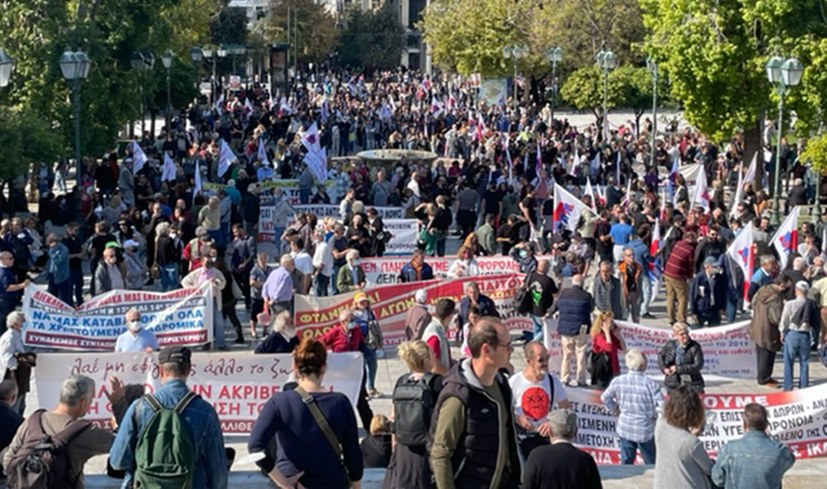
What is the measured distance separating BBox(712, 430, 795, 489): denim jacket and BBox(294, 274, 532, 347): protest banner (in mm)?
9047

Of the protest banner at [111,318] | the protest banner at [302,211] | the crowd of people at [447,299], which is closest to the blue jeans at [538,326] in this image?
the crowd of people at [447,299]

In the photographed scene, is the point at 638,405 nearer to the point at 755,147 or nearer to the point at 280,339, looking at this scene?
the point at 280,339

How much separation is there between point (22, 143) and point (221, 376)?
50.4 ft

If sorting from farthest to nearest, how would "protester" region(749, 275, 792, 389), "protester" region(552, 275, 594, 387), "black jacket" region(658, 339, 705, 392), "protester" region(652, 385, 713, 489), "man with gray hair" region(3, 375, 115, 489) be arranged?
"protester" region(749, 275, 792, 389) → "protester" region(552, 275, 594, 387) → "black jacket" region(658, 339, 705, 392) → "protester" region(652, 385, 713, 489) → "man with gray hair" region(3, 375, 115, 489)

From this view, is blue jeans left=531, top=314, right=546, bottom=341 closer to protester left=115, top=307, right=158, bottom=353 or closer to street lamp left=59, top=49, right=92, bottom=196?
protester left=115, top=307, right=158, bottom=353

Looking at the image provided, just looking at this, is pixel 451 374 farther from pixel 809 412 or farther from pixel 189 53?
pixel 189 53

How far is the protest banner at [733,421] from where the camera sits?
12914 mm

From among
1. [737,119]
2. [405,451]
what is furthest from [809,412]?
[737,119]

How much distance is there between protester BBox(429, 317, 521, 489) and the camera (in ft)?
23.2

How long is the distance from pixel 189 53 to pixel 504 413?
2259 inches

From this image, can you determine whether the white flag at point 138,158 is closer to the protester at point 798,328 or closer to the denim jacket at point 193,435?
the protester at point 798,328

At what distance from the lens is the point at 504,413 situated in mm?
7164

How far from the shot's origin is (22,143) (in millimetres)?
27844

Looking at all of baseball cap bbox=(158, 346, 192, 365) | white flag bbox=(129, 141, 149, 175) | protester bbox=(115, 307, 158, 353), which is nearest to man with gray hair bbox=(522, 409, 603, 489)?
baseball cap bbox=(158, 346, 192, 365)
